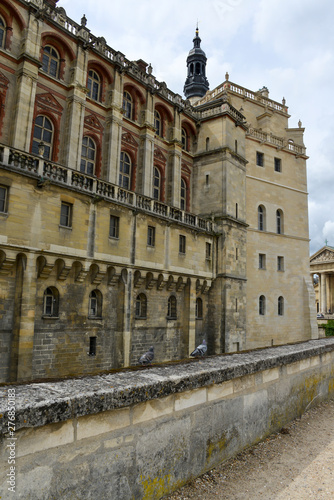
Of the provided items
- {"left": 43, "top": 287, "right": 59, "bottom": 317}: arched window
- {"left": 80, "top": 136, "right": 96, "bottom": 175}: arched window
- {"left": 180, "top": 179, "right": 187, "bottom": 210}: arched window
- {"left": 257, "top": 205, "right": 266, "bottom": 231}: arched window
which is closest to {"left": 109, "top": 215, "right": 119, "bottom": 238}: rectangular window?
{"left": 43, "top": 287, "right": 59, "bottom": 317}: arched window

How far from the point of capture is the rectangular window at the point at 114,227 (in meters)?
18.6

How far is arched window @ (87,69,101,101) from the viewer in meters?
22.1

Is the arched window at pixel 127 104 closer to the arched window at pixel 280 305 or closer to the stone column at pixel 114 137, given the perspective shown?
the stone column at pixel 114 137

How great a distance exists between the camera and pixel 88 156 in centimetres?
2198

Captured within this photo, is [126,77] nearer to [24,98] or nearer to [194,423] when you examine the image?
[24,98]

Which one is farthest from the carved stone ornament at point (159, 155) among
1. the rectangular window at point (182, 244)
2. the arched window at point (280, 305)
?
the arched window at point (280, 305)

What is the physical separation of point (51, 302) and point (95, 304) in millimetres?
2639

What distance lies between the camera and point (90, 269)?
17562 mm

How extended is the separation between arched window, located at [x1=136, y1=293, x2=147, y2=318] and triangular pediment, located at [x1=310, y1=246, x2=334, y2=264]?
174ft

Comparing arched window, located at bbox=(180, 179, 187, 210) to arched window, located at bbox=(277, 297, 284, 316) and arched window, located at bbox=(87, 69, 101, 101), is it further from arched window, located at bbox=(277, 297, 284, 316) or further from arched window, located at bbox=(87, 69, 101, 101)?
arched window, located at bbox=(277, 297, 284, 316)

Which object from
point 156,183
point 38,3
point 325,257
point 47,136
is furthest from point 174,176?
point 325,257

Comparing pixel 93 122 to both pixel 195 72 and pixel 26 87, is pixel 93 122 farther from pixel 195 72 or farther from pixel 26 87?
pixel 195 72

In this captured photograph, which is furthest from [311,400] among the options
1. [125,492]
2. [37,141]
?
[37,141]

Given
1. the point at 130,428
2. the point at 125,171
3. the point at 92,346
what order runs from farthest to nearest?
the point at 125,171 < the point at 92,346 < the point at 130,428
